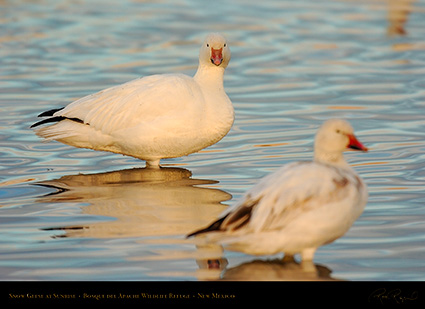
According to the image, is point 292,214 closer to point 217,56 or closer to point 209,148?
point 217,56

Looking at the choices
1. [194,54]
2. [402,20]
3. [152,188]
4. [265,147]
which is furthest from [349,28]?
[152,188]

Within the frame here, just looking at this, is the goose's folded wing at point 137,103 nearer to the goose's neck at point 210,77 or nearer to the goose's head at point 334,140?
the goose's neck at point 210,77

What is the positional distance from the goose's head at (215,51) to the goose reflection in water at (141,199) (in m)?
1.13

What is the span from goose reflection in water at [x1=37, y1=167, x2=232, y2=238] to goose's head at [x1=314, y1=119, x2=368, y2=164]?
1342 millimetres

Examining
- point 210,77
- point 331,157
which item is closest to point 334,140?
point 331,157

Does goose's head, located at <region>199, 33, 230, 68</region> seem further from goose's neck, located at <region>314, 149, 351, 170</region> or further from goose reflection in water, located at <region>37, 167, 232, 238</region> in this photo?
goose's neck, located at <region>314, 149, 351, 170</region>

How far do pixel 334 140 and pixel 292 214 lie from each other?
2.59ft

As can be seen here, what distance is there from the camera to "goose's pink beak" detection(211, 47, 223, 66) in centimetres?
945

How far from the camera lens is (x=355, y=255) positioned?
677 cm

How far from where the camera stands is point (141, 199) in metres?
8.42

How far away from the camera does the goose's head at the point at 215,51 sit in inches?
373

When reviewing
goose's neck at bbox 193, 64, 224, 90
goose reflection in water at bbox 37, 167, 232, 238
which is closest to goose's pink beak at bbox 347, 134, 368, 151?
goose reflection in water at bbox 37, 167, 232, 238

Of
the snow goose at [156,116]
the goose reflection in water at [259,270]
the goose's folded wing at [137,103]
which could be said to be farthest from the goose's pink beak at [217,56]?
the goose reflection in water at [259,270]

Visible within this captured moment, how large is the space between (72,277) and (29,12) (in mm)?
13593
